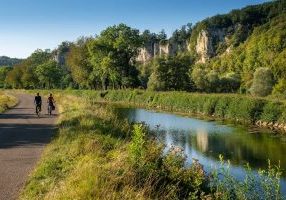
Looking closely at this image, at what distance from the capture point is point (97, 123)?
990 inches

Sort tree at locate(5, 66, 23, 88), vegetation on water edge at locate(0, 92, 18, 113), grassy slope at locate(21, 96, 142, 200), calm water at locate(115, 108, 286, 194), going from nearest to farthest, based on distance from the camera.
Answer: grassy slope at locate(21, 96, 142, 200) → calm water at locate(115, 108, 286, 194) → vegetation on water edge at locate(0, 92, 18, 113) → tree at locate(5, 66, 23, 88)

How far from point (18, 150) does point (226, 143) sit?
1770cm

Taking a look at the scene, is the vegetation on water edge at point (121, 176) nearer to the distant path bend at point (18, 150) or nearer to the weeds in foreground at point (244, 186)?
the weeds in foreground at point (244, 186)

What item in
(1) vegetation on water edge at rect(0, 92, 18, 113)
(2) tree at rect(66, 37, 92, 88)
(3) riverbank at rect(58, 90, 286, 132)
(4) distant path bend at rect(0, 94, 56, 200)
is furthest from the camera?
(2) tree at rect(66, 37, 92, 88)

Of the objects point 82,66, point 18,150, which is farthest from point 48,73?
point 18,150

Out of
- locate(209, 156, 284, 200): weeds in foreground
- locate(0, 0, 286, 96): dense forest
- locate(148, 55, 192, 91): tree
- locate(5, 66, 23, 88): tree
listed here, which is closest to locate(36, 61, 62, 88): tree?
locate(0, 0, 286, 96): dense forest

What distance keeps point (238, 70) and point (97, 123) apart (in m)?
136

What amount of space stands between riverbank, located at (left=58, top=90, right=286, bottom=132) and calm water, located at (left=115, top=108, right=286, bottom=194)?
3.68 meters

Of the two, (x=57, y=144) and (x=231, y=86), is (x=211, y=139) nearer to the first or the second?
(x=57, y=144)

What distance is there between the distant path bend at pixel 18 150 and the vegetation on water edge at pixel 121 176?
0.39 meters

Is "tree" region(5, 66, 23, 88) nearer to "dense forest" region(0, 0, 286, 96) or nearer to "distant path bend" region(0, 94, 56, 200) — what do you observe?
"dense forest" region(0, 0, 286, 96)

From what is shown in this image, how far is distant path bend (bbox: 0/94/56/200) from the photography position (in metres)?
13.1

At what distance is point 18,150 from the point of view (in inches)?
749

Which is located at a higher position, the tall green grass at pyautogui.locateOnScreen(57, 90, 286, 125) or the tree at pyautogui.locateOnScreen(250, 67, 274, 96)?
the tree at pyautogui.locateOnScreen(250, 67, 274, 96)
